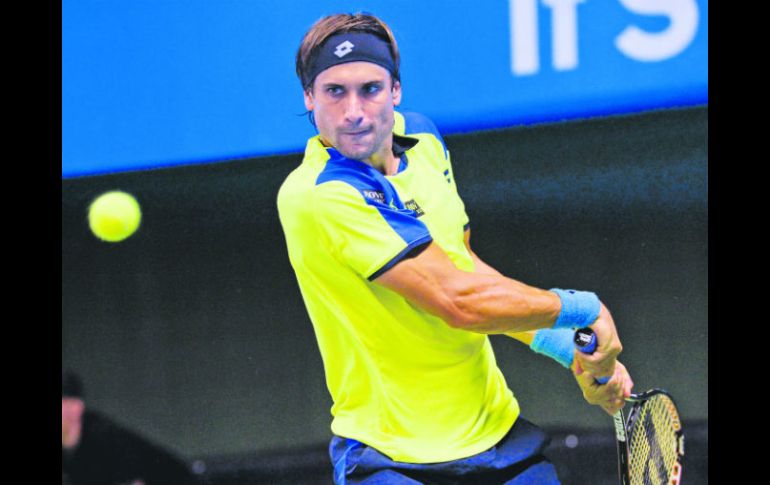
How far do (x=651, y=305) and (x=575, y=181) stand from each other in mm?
389

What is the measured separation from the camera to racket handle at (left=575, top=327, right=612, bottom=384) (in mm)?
2277

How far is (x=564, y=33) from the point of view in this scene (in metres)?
2.92

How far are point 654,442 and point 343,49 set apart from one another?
1.15 metres

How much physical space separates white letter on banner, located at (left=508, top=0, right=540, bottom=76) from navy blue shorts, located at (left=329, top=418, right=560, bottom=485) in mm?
1038

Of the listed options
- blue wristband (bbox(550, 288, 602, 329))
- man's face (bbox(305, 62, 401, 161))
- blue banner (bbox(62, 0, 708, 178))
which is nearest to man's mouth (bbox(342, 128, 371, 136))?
man's face (bbox(305, 62, 401, 161))

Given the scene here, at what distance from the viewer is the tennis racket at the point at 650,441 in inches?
96.0

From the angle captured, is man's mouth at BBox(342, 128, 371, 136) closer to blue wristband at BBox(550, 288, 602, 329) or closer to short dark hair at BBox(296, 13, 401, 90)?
short dark hair at BBox(296, 13, 401, 90)

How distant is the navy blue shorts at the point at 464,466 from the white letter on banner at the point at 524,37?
1038 millimetres

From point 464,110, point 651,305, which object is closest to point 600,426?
point 651,305

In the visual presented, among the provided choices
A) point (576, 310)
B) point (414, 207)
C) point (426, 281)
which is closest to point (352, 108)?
point (414, 207)

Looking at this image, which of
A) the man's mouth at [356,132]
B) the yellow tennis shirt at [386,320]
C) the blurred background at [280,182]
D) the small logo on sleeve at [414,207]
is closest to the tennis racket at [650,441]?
the yellow tennis shirt at [386,320]

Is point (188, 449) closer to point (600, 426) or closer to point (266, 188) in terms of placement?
point (266, 188)

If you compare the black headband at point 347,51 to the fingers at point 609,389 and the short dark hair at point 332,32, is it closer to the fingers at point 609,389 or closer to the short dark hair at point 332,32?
the short dark hair at point 332,32

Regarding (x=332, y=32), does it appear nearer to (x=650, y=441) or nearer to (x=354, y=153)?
(x=354, y=153)
